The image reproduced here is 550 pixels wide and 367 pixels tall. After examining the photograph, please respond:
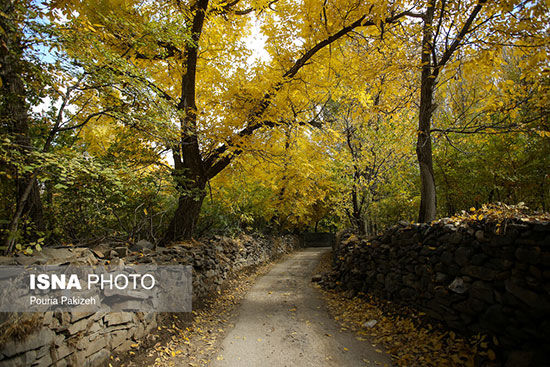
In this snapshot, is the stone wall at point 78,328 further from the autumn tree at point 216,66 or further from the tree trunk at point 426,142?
the tree trunk at point 426,142

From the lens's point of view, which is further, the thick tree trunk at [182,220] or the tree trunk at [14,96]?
the thick tree trunk at [182,220]

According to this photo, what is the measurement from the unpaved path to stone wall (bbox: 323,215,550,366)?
1.25 meters

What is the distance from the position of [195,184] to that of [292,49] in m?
4.06

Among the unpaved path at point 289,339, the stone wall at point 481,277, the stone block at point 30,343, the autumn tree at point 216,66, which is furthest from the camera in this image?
the autumn tree at point 216,66

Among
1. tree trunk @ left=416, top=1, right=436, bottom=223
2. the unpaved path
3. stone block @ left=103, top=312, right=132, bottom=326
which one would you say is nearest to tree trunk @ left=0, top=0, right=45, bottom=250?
stone block @ left=103, top=312, right=132, bottom=326

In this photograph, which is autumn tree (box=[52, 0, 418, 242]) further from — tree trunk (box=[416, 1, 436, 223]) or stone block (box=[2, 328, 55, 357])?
stone block (box=[2, 328, 55, 357])

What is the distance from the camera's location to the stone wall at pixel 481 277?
2.61 meters

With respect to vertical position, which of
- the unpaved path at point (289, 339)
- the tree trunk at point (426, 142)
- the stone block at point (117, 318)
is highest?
the tree trunk at point (426, 142)

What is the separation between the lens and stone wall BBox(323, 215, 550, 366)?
2.61 metres

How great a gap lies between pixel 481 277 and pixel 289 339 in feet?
9.57

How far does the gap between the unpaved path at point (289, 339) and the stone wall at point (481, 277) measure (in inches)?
49.1

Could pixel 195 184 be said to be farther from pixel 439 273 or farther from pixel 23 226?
pixel 439 273

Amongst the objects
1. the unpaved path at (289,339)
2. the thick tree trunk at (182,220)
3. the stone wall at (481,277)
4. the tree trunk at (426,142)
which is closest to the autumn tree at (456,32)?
the tree trunk at (426,142)

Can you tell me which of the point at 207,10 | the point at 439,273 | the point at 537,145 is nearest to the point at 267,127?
the point at 207,10
